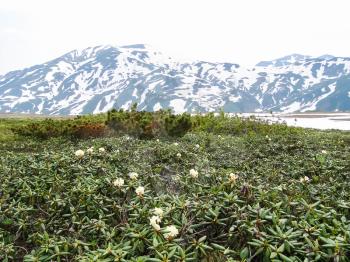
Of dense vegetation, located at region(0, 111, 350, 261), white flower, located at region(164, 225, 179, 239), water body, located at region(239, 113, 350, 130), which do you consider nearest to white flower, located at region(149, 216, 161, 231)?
dense vegetation, located at region(0, 111, 350, 261)

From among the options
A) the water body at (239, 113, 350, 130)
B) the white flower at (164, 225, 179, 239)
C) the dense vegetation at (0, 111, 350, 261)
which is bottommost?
the water body at (239, 113, 350, 130)

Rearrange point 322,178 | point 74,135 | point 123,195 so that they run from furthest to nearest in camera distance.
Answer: point 74,135 → point 322,178 → point 123,195

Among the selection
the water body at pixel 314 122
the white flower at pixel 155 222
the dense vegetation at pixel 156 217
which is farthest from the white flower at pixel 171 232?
the water body at pixel 314 122

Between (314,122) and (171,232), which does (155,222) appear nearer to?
(171,232)

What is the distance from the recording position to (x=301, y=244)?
14.5 feet

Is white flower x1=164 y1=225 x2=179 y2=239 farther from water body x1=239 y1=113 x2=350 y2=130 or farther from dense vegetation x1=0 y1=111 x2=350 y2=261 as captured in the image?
water body x1=239 y1=113 x2=350 y2=130

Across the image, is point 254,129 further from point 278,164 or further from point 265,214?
point 265,214

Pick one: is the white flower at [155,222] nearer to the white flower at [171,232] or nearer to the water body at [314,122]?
the white flower at [171,232]

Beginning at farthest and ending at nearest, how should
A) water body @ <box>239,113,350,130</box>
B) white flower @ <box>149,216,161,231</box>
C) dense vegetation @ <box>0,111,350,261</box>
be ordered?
water body @ <box>239,113,350,130</box> < white flower @ <box>149,216,161,231</box> < dense vegetation @ <box>0,111,350,261</box>

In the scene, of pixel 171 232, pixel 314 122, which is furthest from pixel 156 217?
pixel 314 122

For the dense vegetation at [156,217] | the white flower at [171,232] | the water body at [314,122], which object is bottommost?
the water body at [314,122]

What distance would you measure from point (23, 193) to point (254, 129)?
27.3m

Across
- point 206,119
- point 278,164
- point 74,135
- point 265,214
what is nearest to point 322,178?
point 278,164

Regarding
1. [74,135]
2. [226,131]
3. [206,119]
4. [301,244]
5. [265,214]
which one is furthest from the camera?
[206,119]
